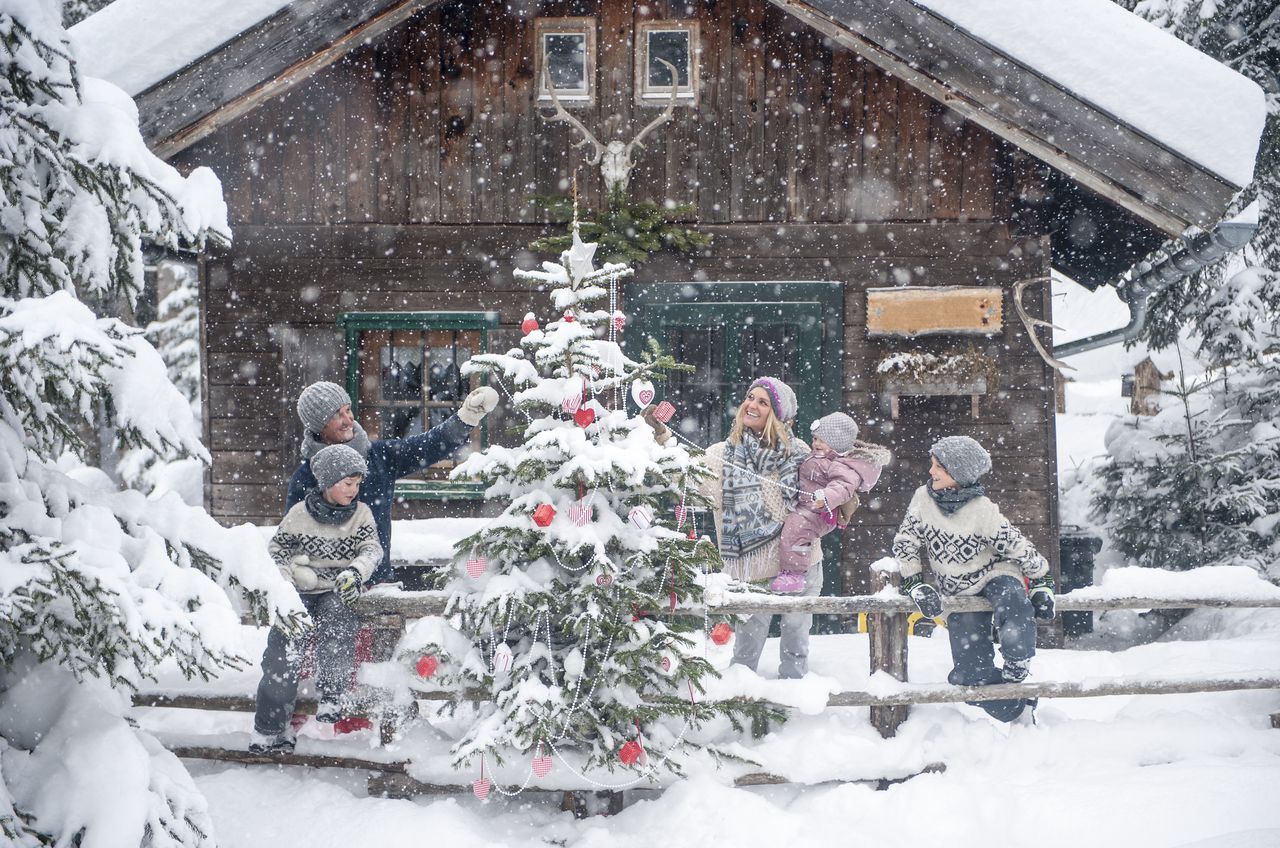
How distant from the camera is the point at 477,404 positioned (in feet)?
15.1

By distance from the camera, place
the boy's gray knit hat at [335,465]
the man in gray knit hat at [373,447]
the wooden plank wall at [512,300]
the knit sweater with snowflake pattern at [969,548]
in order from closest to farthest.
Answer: the boy's gray knit hat at [335,465], the knit sweater with snowflake pattern at [969,548], the man in gray knit hat at [373,447], the wooden plank wall at [512,300]

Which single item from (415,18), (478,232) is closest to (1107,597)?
(478,232)

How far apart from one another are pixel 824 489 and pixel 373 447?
2.48 metres

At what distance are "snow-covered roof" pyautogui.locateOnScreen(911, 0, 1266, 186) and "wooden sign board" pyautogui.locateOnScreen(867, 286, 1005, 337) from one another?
1594 millimetres

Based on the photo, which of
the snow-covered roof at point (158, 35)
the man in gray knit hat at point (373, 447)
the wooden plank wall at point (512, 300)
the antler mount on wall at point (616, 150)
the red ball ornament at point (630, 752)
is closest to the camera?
the red ball ornament at point (630, 752)

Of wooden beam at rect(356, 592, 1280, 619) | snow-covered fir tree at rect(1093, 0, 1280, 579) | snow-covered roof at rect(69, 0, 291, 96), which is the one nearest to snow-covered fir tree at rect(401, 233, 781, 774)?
wooden beam at rect(356, 592, 1280, 619)

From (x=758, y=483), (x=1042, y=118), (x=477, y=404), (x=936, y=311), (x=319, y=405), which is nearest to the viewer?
(x=477, y=404)

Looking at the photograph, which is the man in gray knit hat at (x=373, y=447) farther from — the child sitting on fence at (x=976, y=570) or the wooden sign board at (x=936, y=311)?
the wooden sign board at (x=936, y=311)

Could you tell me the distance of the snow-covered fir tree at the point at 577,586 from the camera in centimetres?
413

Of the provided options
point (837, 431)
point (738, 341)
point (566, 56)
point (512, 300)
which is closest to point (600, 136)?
point (566, 56)

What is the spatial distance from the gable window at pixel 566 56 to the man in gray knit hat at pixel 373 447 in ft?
12.4

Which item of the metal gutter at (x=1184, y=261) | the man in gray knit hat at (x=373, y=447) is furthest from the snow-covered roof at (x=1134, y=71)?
the man in gray knit hat at (x=373, y=447)

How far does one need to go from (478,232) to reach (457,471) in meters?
3.87

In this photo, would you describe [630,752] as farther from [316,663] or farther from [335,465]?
[335,465]
